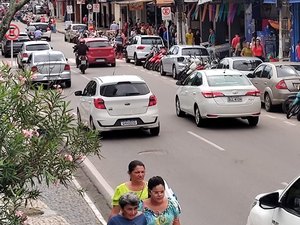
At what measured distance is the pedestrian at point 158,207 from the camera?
718cm

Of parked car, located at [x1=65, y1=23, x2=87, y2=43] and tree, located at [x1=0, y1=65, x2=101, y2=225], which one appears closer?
tree, located at [x1=0, y1=65, x2=101, y2=225]

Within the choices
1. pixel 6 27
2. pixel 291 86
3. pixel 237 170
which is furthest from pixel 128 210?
pixel 291 86

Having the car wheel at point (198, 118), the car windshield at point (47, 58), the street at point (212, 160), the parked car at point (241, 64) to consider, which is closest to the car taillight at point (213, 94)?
the car wheel at point (198, 118)

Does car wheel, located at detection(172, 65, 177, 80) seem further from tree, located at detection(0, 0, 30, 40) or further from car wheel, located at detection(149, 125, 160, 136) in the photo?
tree, located at detection(0, 0, 30, 40)

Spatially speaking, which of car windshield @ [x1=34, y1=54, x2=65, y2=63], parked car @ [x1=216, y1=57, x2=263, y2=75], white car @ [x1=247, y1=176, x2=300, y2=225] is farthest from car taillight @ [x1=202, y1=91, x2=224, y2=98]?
car windshield @ [x1=34, y1=54, x2=65, y2=63]

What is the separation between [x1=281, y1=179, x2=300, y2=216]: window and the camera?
659 cm

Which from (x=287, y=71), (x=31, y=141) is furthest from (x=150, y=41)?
(x=31, y=141)

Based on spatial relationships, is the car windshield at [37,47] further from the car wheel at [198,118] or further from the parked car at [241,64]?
the car wheel at [198,118]

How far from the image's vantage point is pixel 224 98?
1928cm

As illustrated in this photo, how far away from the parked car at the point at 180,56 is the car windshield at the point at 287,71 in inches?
400

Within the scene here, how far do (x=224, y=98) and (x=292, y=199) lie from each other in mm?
12626

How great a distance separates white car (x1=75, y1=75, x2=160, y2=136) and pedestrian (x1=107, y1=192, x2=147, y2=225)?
11537 millimetres

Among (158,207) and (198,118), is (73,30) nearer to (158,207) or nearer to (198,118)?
(198,118)

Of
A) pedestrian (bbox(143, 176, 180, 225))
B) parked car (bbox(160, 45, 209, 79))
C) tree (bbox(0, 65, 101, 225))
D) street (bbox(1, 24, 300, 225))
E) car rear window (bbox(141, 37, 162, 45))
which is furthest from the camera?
car rear window (bbox(141, 37, 162, 45))
